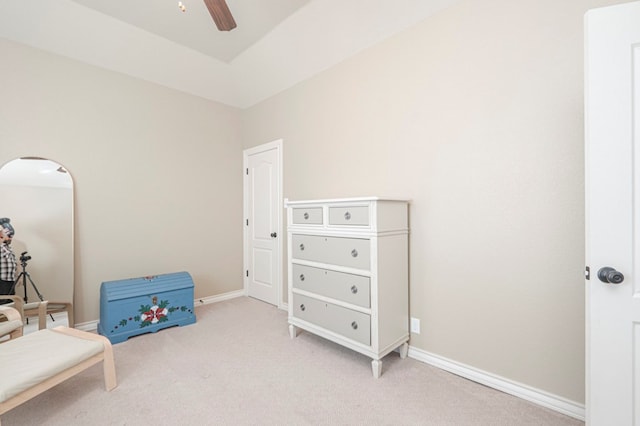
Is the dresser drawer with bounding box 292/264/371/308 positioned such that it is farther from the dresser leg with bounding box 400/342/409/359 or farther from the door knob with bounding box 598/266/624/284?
the door knob with bounding box 598/266/624/284

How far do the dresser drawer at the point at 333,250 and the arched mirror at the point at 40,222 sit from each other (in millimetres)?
2299

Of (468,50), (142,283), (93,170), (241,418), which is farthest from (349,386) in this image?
(93,170)

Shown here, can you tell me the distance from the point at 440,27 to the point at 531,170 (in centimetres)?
127

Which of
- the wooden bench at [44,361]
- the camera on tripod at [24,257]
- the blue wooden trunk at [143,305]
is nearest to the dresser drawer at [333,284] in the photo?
the blue wooden trunk at [143,305]

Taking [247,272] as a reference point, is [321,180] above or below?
above

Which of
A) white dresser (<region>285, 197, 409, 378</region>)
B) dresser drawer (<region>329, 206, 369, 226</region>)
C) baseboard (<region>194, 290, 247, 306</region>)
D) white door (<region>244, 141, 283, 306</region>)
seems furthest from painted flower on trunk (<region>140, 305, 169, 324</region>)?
dresser drawer (<region>329, 206, 369, 226</region>)

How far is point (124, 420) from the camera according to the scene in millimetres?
1579

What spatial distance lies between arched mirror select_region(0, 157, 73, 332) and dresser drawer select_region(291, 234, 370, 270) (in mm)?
2299

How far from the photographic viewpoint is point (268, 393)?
1812 millimetres

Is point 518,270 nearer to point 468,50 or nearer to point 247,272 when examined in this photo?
point 468,50

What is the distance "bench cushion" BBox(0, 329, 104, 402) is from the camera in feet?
4.63

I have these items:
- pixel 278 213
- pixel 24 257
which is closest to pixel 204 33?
pixel 278 213

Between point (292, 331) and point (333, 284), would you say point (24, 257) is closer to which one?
point (292, 331)

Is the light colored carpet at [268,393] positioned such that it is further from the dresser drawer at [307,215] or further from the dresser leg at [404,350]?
the dresser drawer at [307,215]
